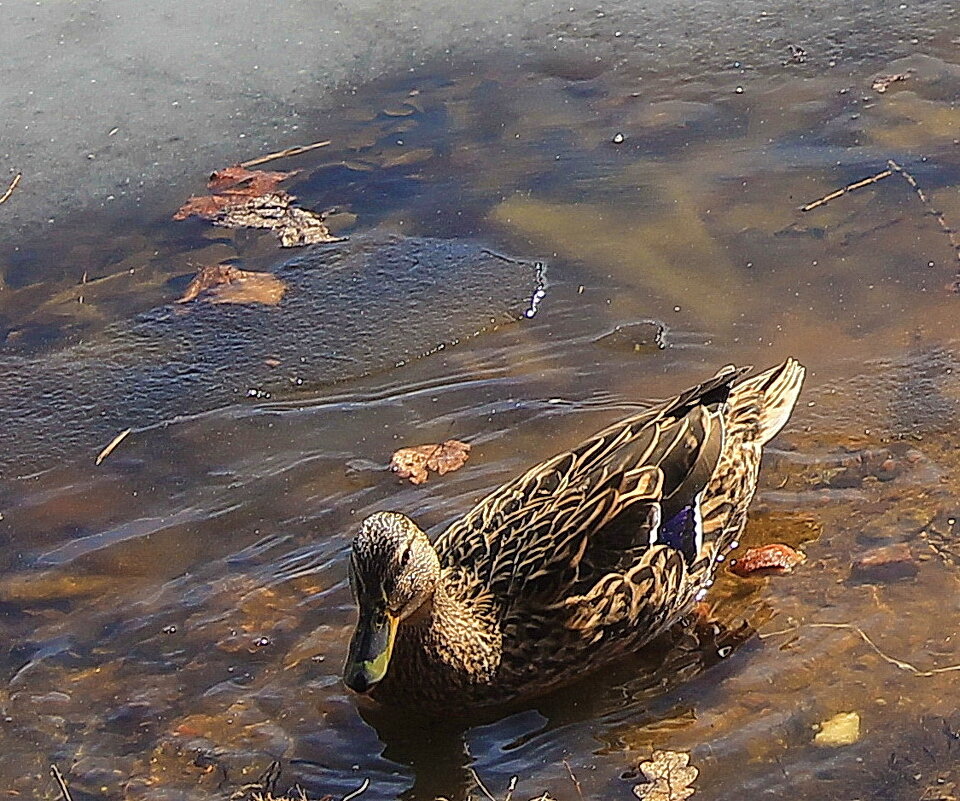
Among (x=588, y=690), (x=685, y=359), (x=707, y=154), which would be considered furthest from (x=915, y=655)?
(x=707, y=154)

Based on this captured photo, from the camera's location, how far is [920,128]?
6.50 m

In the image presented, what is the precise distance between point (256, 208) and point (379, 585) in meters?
2.96

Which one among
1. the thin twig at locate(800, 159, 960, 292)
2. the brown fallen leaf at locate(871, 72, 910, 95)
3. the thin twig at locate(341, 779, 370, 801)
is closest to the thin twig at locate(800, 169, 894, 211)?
the thin twig at locate(800, 159, 960, 292)

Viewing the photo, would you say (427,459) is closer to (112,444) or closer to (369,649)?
(112,444)

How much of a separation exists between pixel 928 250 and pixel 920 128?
3.11ft

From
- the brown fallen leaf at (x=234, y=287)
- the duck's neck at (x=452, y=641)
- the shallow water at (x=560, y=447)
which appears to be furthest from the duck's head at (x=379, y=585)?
the brown fallen leaf at (x=234, y=287)

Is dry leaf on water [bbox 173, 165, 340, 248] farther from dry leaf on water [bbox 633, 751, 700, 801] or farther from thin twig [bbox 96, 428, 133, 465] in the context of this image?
dry leaf on water [bbox 633, 751, 700, 801]

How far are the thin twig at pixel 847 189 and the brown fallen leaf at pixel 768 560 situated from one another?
6.34 ft

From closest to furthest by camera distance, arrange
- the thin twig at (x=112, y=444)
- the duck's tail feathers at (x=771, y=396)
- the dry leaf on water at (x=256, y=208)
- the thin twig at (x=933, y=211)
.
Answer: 1. the duck's tail feathers at (x=771, y=396)
2. the thin twig at (x=112, y=444)
3. the thin twig at (x=933, y=211)
4. the dry leaf on water at (x=256, y=208)

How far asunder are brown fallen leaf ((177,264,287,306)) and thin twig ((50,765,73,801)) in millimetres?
2415

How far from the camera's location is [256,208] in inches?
256

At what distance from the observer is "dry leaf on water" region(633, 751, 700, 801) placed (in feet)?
12.2

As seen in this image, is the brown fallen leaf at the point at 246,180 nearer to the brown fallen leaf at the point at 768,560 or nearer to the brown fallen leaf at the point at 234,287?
the brown fallen leaf at the point at 234,287

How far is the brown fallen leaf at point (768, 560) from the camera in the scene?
455cm
